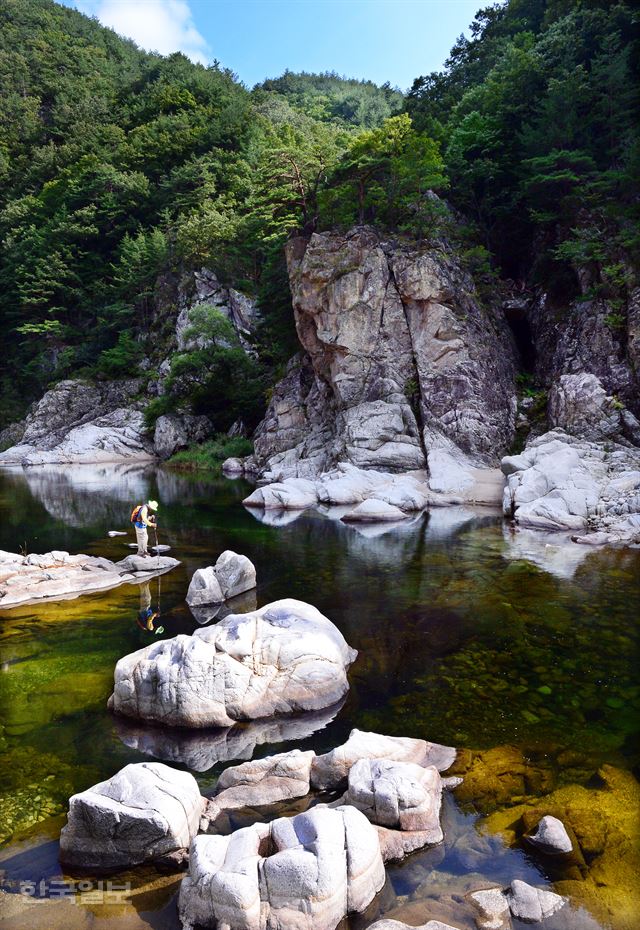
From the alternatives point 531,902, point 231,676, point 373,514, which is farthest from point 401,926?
point 373,514

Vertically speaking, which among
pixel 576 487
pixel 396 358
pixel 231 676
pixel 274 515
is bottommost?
pixel 274 515

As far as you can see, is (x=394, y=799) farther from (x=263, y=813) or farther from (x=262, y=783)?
(x=262, y=783)

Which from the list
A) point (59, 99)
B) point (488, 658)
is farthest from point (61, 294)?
point (488, 658)

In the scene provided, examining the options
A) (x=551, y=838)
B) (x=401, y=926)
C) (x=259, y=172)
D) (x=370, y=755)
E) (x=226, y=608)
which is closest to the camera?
(x=401, y=926)

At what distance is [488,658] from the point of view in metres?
9.57

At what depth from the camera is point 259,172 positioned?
Result: 33938mm

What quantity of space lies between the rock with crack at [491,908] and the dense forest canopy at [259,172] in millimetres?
27041

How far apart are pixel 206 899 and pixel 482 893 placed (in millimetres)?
2243

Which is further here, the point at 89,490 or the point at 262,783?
the point at 89,490

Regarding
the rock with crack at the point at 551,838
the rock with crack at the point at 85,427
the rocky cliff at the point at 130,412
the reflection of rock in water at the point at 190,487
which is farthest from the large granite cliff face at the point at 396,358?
the rock with crack at the point at 551,838

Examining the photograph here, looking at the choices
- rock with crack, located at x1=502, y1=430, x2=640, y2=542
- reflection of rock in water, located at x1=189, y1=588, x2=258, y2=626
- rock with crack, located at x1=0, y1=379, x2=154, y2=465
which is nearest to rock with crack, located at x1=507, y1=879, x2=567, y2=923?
reflection of rock in water, located at x1=189, y1=588, x2=258, y2=626

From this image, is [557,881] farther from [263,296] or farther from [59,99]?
[59,99]

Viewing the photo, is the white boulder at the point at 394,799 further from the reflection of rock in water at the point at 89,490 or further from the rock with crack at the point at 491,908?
the reflection of rock in water at the point at 89,490

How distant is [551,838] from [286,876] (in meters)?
2.54
